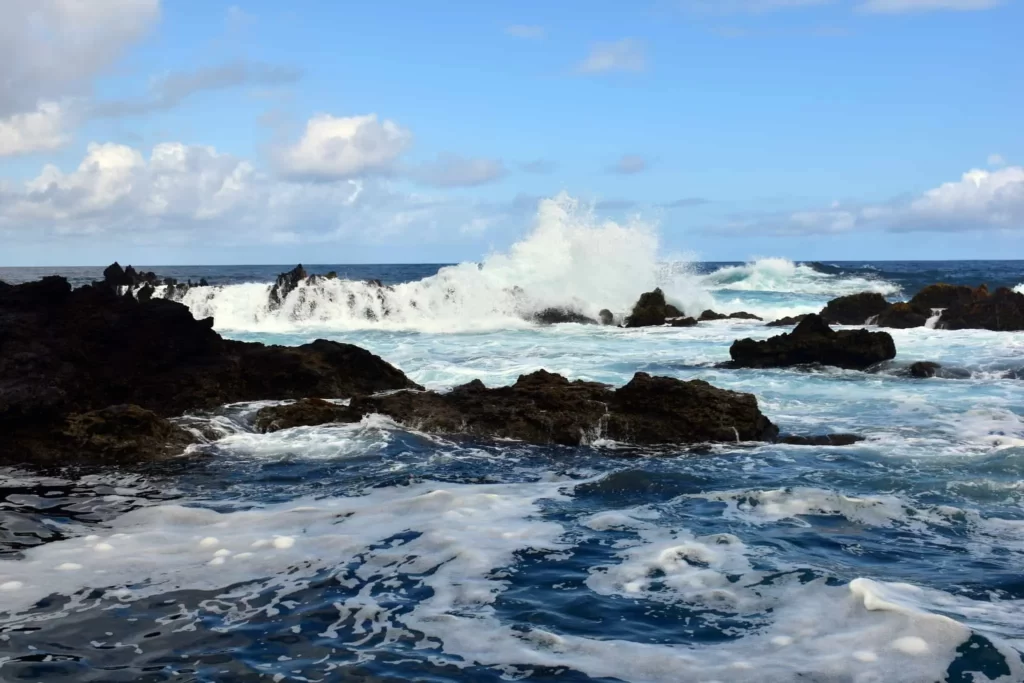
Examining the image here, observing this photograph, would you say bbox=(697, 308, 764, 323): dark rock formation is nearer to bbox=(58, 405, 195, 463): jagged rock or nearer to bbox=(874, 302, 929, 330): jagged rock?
bbox=(874, 302, 929, 330): jagged rock

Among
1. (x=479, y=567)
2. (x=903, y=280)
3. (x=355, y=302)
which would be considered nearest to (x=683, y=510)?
(x=479, y=567)

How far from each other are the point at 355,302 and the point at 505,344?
10.0 m

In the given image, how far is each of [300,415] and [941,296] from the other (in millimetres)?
22572

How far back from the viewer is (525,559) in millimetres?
5879

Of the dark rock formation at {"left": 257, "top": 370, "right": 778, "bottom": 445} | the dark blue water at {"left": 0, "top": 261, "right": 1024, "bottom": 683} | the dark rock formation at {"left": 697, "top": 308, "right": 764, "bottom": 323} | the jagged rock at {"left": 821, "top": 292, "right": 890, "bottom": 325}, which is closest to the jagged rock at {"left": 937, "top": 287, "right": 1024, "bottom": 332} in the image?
the jagged rock at {"left": 821, "top": 292, "right": 890, "bottom": 325}

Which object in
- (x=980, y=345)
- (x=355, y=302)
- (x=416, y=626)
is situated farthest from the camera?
(x=355, y=302)

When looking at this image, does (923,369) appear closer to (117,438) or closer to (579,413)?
(579,413)

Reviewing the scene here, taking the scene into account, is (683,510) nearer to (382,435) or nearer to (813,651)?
(813,651)

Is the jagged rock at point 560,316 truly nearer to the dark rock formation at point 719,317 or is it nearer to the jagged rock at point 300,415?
the dark rock formation at point 719,317

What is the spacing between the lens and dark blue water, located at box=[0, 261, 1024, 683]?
4297 millimetres

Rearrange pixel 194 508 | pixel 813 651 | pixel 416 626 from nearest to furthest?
pixel 813 651 < pixel 416 626 < pixel 194 508

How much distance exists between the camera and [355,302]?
31.1 meters

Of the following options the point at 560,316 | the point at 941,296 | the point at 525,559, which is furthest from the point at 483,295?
the point at 525,559

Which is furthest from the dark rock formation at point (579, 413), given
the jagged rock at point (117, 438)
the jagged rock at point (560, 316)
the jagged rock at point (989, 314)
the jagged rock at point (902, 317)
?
the jagged rock at point (560, 316)
